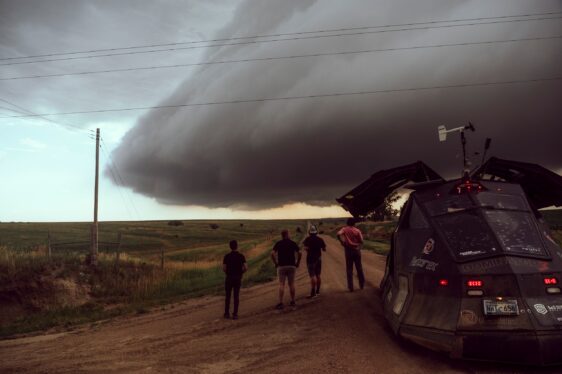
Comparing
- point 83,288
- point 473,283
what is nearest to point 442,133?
point 473,283

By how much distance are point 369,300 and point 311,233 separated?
2.52m

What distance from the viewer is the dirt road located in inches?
232

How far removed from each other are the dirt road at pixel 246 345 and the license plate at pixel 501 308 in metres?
0.76

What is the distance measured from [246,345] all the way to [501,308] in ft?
14.2

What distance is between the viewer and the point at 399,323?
6.47m

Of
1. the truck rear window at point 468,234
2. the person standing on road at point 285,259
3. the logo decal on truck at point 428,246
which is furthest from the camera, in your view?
the person standing on road at point 285,259

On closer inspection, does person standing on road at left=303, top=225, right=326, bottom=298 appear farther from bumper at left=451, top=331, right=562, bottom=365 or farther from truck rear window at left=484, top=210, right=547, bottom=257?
bumper at left=451, top=331, right=562, bottom=365

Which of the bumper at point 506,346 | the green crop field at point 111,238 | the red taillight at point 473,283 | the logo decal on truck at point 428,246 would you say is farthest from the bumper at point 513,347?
the green crop field at point 111,238

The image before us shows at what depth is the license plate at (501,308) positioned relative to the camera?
211 inches

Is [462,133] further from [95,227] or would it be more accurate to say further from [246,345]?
[95,227]

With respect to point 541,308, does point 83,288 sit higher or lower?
lower

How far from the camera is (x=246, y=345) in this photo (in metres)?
7.18

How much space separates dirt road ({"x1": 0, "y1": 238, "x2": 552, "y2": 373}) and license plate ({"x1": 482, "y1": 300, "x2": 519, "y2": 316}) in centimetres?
76

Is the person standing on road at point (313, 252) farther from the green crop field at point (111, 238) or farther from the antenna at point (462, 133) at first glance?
the green crop field at point (111, 238)
